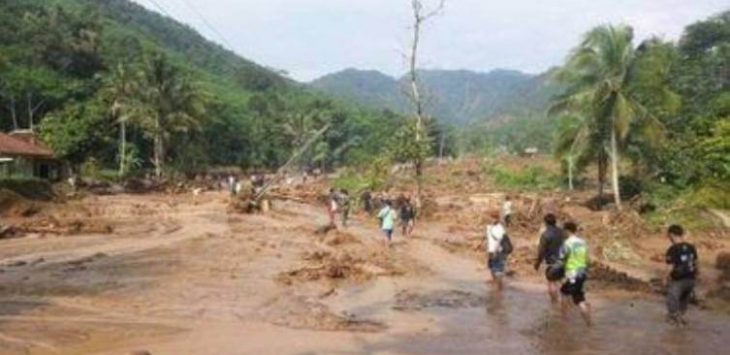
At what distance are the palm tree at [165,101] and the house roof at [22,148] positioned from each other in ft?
36.0

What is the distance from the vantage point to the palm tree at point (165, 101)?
68688 millimetres

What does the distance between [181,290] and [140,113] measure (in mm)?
51943

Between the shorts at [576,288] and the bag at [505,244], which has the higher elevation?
the bag at [505,244]

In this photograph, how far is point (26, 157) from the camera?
5416cm

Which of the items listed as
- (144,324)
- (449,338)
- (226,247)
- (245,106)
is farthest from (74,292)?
(245,106)

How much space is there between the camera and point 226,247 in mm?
27078

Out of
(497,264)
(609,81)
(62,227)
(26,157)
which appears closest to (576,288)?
(497,264)

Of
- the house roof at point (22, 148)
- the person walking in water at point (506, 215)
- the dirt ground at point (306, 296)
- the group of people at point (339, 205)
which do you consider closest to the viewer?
the dirt ground at point (306, 296)

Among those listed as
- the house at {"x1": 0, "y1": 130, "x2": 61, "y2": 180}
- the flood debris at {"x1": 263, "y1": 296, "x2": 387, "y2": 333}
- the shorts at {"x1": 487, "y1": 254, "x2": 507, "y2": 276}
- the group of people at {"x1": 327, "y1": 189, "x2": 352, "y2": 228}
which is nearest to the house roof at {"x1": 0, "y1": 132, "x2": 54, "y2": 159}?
the house at {"x1": 0, "y1": 130, "x2": 61, "y2": 180}

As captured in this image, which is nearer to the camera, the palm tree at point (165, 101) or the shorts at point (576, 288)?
the shorts at point (576, 288)

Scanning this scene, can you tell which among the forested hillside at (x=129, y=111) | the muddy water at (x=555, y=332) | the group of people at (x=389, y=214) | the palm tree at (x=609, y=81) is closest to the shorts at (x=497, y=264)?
the muddy water at (x=555, y=332)

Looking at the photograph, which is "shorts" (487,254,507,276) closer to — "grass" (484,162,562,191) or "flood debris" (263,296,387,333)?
"flood debris" (263,296,387,333)

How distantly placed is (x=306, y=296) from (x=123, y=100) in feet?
178

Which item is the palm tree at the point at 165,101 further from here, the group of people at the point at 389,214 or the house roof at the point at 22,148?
the group of people at the point at 389,214
